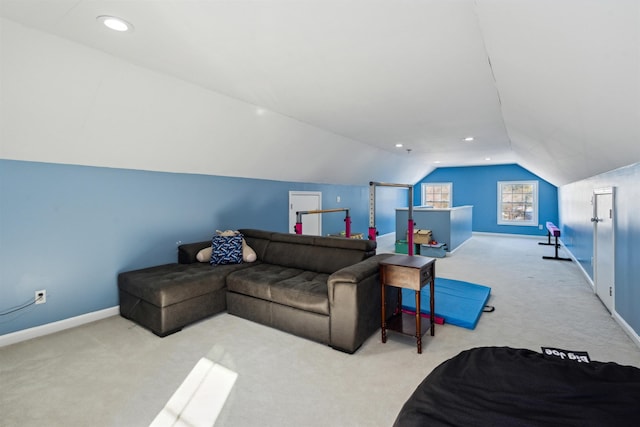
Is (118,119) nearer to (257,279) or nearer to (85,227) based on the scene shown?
(85,227)

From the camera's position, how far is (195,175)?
166 inches

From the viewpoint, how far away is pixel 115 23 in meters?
1.98

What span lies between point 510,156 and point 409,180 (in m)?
2.92

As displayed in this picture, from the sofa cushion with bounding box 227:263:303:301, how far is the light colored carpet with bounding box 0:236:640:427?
1.06ft

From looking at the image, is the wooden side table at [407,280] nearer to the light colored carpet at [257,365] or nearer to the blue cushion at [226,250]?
the light colored carpet at [257,365]

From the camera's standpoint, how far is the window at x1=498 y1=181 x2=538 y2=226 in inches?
358

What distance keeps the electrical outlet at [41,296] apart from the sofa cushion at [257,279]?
1686mm

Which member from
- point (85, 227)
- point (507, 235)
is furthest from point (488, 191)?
point (85, 227)

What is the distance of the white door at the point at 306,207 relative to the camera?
5922mm

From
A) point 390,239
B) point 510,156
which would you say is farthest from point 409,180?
point 510,156

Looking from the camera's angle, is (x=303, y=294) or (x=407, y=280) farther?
(x=303, y=294)

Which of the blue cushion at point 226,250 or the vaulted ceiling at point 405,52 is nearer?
the vaulted ceiling at point 405,52

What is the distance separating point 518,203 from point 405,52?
29.3 ft

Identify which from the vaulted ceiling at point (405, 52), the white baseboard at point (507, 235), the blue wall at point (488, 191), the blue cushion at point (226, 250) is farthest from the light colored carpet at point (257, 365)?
the blue wall at point (488, 191)
